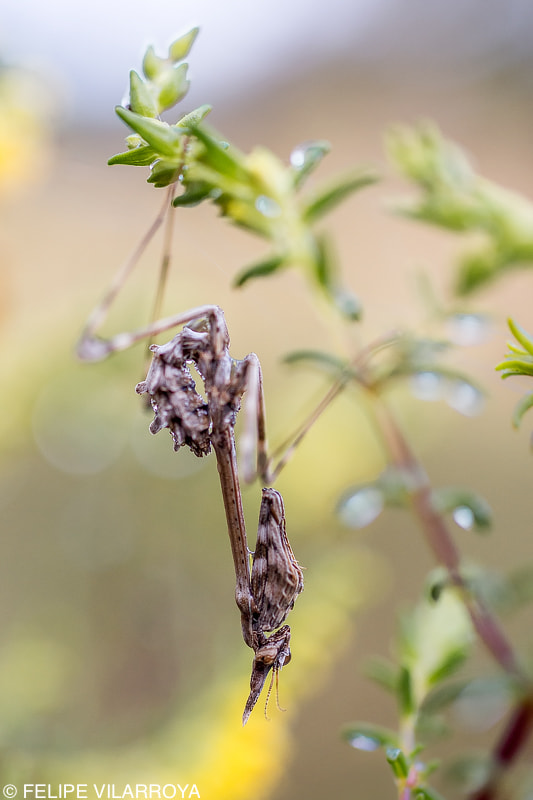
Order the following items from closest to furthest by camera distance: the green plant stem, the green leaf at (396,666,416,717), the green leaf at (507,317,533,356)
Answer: the green leaf at (507,317,533,356) → the green leaf at (396,666,416,717) → the green plant stem

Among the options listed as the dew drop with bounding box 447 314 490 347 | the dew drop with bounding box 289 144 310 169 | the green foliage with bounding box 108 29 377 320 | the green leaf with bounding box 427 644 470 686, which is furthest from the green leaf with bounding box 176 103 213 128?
the green leaf with bounding box 427 644 470 686

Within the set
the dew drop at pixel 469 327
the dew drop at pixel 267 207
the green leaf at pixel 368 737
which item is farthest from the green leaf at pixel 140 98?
the green leaf at pixel 368 737

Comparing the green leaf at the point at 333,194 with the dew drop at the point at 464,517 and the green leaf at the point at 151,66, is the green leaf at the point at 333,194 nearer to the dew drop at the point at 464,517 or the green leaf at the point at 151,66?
the green leaf at the point at 151,66

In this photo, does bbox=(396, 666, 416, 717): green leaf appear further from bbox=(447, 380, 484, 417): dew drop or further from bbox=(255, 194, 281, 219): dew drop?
bbox=(255, 194, 281, 219): dew drop

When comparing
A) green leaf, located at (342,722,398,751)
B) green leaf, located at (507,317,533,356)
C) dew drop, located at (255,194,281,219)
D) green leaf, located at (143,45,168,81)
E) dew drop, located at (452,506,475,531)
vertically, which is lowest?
green leaf, located at (342,722,398,751)

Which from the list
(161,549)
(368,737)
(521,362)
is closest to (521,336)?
(521,362)

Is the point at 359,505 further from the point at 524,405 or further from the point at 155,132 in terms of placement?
the point at 155,132
